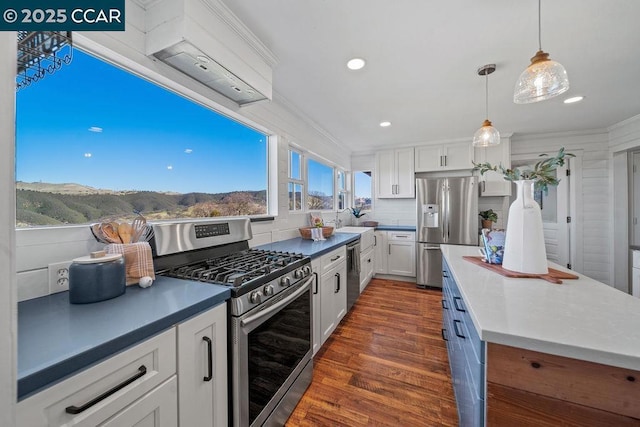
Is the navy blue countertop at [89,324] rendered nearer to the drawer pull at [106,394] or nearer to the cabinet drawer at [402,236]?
→ the drawer pull at [106,394]

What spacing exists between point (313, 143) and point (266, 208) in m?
1.30

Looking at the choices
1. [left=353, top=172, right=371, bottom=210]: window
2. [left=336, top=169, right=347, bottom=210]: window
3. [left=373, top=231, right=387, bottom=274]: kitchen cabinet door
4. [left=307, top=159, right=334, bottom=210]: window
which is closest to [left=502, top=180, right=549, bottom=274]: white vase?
[left=307, top=159, right=334, bottom=210]: window

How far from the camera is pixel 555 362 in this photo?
2.35 feet

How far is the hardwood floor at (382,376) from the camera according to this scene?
1.47m

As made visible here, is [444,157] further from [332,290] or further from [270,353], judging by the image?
[270,353]

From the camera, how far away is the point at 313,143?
332cm

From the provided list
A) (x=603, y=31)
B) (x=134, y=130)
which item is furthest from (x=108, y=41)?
(x=603, y=31)

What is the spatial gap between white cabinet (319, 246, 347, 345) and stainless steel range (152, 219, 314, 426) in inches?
13.8

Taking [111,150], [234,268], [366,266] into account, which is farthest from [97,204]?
[366,266]

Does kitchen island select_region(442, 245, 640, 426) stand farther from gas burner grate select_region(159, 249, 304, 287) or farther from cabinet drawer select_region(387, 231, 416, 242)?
cabinet drawer select_region(387, 231, 416, 242)

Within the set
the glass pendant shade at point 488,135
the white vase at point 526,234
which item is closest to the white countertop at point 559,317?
the white vase at point 526,234

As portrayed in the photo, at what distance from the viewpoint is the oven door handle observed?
1.11 m

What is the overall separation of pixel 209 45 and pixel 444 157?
395cm

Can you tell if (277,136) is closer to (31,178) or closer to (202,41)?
(202,41)
